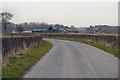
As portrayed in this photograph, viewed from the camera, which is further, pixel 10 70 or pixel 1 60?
pixel 1 60

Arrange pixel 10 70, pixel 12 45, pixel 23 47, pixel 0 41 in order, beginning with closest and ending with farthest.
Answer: pixel 10 70 → pixel 0 41 → pixel 12 45 → pixel 23 47

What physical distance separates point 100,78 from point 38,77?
110 inches

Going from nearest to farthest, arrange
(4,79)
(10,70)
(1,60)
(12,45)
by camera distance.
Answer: (4,79), (10,70), (1,60), (12,45)

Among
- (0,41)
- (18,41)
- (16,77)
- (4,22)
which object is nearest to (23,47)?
(18,41)

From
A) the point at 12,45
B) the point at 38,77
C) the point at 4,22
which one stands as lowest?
the point at 38,77

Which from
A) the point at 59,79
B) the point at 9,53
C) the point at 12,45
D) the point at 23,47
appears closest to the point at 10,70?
the point at 59,79

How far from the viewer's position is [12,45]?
1549 cm

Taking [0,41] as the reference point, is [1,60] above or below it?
below

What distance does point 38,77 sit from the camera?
9016 mm

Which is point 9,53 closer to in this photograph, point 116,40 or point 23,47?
point 23,47

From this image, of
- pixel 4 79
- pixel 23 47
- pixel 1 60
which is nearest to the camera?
pixel 4 79

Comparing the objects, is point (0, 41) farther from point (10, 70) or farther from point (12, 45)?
point (10, 70)

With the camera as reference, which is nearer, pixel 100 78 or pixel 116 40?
pixel 100 78

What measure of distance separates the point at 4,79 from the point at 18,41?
9446 millimetres
